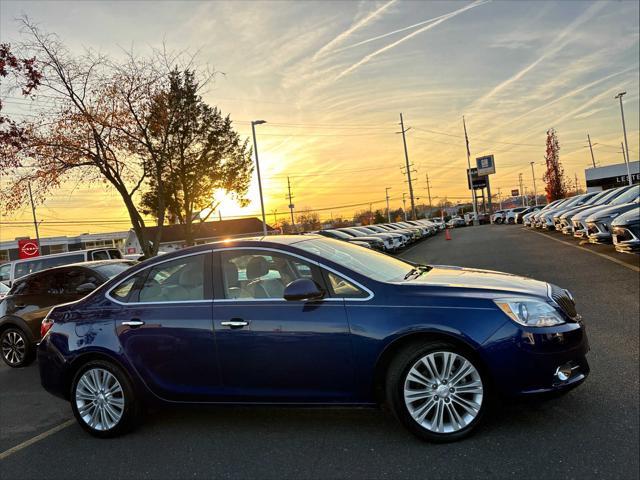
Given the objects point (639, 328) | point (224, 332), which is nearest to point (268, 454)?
point (224, 332)

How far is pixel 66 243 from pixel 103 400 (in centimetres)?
9348

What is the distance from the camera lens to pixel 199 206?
21.5 metres

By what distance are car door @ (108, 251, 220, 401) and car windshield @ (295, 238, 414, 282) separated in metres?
0.97

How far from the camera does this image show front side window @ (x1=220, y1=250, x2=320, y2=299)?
4102mm

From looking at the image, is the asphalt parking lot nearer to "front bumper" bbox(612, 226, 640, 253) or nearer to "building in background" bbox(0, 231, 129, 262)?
"front bumper" bbox(612, 226, 640, 253)

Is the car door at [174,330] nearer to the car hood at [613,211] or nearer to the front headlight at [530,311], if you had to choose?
the front headlight at [530,311]

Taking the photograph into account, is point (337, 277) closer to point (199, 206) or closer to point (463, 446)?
point (463, 446)

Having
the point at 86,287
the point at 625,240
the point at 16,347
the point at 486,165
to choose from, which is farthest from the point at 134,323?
the point at 486,165

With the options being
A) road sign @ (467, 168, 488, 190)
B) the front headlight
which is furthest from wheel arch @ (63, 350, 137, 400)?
road sign @ (467, 168, 488, 190)

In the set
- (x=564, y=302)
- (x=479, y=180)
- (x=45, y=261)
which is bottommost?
(x=564, y=302)

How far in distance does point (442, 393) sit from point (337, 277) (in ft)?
3.76

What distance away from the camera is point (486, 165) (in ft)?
270

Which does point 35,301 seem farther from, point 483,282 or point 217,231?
point 217,231

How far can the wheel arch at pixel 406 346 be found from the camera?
11.7 feet
